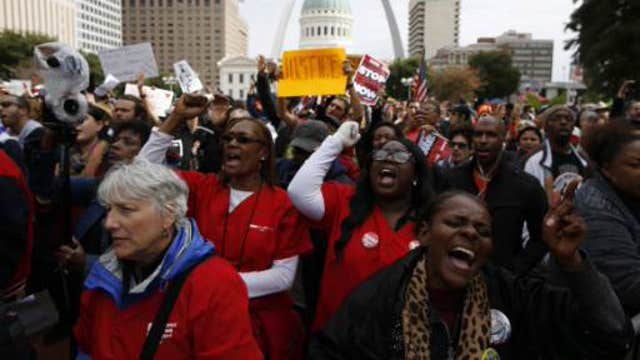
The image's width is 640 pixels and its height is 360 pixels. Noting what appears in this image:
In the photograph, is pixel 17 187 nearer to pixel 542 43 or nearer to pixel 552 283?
pixel 552 283

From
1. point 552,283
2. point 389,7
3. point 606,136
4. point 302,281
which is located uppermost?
point 389,7

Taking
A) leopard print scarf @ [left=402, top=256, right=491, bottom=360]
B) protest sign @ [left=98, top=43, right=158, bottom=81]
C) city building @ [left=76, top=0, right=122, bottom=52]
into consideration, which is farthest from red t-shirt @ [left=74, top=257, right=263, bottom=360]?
city building @ [left=76, top=0, right=122, bottom=52]

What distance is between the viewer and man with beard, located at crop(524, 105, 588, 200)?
545 cm

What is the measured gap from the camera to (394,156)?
10.9 feet

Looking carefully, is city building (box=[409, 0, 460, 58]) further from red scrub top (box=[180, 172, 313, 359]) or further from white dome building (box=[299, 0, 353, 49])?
red scrub top (box=[180, 172, 313, 359])

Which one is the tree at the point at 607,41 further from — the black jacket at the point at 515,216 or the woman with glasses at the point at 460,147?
the black jacket at the point at 515,216

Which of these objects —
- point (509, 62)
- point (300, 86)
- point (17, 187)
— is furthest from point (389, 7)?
point (17, 187)

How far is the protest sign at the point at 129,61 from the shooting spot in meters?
8.09

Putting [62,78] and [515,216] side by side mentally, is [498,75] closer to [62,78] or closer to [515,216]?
[515,216]

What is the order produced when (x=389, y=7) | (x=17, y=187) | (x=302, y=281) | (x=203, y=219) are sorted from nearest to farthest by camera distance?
(x=17, y=187)
(x=203, y=219)
(x=302, y=281)
(x=389, y=7)

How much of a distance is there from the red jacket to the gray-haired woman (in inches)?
22.7

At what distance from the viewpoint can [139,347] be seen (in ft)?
7.18

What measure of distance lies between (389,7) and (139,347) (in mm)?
74381

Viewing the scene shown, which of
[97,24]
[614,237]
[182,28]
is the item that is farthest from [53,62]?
[182,28]
